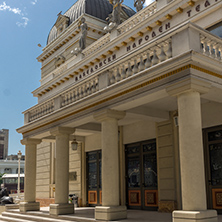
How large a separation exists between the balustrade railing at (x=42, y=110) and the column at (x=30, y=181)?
3.94 feet

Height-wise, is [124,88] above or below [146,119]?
above

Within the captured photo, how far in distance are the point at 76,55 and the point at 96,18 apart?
4.55 metres

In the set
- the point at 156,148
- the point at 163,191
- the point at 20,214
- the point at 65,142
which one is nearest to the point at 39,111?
the point at 65,142

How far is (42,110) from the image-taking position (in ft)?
51.7

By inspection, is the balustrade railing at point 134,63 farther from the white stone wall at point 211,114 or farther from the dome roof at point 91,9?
the dome roof at point 91,9

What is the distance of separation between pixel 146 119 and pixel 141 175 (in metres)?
2.98

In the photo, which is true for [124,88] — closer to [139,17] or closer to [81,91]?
[81,91]

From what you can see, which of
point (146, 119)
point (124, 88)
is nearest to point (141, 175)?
point (146, 119)

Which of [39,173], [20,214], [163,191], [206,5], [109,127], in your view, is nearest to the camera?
[109,127]

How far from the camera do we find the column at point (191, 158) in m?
7.80

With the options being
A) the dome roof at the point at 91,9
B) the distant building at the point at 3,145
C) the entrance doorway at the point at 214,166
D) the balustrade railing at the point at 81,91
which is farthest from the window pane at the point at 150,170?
the distant building at the point at 3,145

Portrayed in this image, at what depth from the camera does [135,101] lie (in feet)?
33.5

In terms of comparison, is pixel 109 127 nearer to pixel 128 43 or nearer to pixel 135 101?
pixel 135 101

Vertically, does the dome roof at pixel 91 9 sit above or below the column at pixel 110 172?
above
